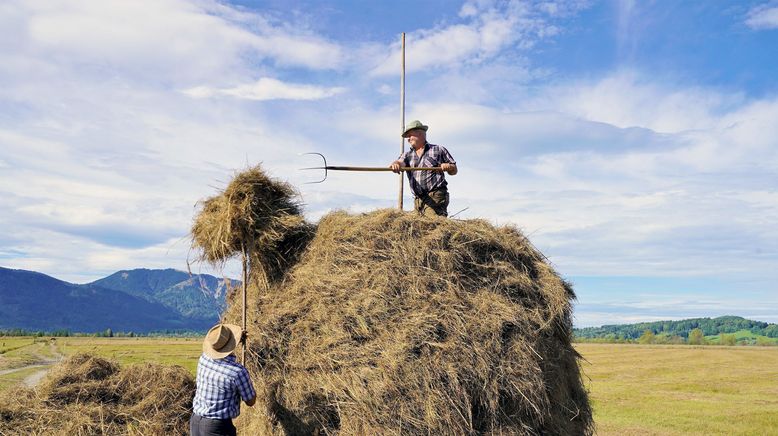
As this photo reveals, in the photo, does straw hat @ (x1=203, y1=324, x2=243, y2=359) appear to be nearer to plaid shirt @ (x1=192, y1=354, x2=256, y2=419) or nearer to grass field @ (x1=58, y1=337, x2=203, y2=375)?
plaid shirt @ (x1=192, y1=354, x2=256, y2=419)

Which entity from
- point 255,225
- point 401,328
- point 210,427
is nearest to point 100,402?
point 210,427

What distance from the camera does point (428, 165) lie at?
29.1ft

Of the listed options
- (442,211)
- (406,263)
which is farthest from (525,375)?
(442,211)

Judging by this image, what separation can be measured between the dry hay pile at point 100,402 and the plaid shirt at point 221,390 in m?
2.37

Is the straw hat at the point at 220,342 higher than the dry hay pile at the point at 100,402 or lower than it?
higher

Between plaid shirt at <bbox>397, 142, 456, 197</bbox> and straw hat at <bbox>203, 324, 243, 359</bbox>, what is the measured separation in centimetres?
377

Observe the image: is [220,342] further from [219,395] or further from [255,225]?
[255,225]

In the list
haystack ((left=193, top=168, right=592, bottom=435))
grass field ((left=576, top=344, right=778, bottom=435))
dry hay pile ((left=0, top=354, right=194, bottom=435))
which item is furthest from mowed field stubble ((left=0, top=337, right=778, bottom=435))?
haystack ((left=193, top=168, right=592, bottom=435))

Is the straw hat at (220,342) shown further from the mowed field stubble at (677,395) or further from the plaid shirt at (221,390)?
the mowed field stubble at (677,395)

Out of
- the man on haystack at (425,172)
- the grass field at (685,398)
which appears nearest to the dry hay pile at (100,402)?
the man on haystack at (425,172)

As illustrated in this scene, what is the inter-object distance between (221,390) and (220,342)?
1.80ft

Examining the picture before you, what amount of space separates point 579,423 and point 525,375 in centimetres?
204

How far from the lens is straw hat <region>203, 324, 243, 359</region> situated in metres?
6.42

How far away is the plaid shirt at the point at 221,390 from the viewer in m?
6.15
